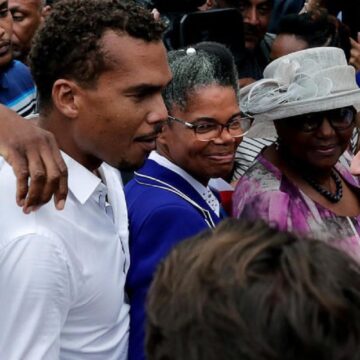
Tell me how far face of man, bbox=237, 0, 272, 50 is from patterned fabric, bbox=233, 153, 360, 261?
201cm

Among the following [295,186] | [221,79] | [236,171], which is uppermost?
[221,79]

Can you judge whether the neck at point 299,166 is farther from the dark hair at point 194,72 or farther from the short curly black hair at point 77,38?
the short curly black hair at point 77,38

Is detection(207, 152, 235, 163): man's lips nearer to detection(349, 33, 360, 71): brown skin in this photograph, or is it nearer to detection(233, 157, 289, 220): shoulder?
detection(233, 157, 289, 220): shoulder

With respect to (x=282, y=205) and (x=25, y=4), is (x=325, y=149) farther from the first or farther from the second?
(x=25, y=4)

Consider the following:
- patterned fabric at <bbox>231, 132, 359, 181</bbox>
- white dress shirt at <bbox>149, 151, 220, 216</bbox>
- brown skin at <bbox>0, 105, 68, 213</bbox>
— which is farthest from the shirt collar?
patterned fabric at <bbox>231, 132, 359, 181</bbox>

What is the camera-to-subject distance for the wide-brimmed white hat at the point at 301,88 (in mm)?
3068

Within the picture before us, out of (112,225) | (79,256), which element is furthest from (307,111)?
(79,256)

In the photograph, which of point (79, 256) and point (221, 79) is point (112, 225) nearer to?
point (79, 256)

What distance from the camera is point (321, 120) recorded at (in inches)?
123

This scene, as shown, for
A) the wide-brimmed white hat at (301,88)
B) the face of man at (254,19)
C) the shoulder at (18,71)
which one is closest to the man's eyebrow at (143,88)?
the wide-brimmed white hat at (301,88)

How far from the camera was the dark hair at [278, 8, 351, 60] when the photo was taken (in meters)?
4.25

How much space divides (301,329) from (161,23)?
55.9 inches

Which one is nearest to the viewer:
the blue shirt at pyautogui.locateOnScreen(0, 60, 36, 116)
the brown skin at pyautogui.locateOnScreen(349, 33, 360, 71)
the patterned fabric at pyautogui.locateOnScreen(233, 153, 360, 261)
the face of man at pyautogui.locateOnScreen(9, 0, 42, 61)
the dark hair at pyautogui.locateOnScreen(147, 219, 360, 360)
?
the dark hair at pyautogui.locateOnScreen(147, 219, 360, 360)

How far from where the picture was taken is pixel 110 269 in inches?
82.0
